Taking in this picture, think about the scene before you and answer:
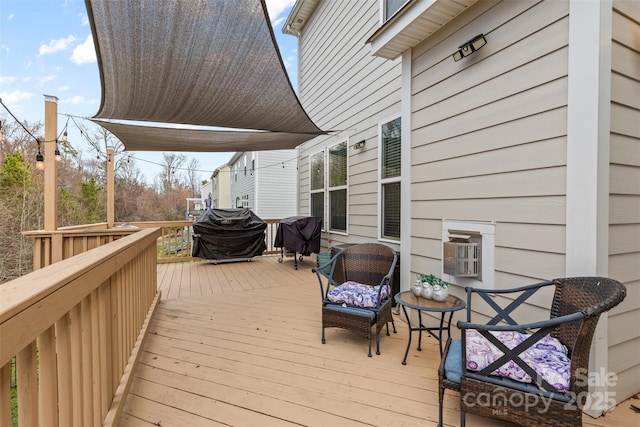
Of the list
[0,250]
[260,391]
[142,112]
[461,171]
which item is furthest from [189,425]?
[0,250]

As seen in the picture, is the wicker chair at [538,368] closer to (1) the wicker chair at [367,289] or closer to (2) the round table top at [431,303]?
(2) the round table top at [431,303]

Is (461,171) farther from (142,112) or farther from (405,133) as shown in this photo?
(142,112)

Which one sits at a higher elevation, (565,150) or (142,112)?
(142,112)

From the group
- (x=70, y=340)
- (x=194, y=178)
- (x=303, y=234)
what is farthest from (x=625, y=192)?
(x=194, y=178)

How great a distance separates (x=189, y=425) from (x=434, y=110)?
317cm

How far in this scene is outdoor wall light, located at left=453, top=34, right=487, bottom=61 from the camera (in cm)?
241

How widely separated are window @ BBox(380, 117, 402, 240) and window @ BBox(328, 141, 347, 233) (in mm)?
1207

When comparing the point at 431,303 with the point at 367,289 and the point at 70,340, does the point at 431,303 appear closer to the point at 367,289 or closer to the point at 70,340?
the point at 367,289

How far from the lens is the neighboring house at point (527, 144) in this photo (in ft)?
5.88

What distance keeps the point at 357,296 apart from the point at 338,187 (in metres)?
3.28

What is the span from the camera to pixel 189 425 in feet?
5.88

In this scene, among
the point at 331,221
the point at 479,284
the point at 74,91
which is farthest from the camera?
the point at 74,91

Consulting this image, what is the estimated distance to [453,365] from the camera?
1788 millimetres

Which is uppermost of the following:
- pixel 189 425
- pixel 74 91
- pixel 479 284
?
pixel 74 91
